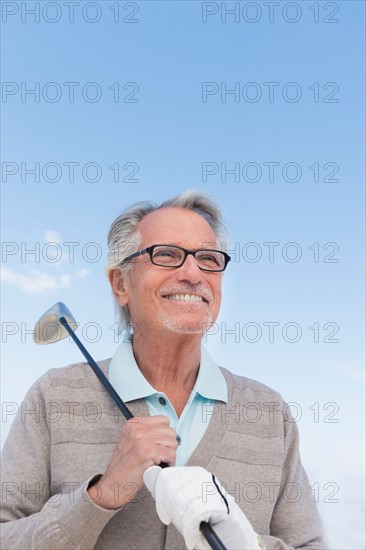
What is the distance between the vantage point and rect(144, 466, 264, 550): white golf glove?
1.52 metres

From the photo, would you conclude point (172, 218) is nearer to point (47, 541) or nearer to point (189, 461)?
point (189, 461)

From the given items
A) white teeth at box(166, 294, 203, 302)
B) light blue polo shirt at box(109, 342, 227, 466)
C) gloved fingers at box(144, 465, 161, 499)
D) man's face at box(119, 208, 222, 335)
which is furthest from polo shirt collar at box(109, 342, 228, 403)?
gloved fingers at box(144, 465, 161, 499)

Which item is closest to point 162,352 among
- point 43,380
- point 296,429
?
point 43,380

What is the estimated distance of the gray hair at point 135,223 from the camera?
2541mm

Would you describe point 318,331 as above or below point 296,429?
above

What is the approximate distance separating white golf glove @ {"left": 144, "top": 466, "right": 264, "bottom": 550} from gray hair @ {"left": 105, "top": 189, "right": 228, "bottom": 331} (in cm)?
103

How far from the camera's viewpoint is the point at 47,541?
1884 millimetres

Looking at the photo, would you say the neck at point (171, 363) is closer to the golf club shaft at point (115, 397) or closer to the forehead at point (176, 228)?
the golf club shaft at point (115, 397)

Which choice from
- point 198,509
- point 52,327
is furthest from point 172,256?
point 198,509

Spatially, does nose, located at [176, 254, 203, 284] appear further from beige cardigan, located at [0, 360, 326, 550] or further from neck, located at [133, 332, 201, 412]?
beige cardigan, located at [0, 360, 326, 550]

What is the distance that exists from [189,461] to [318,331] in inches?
45.2

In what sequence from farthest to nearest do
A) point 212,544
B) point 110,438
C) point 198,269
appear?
1. point 198,269
2. point 110,438
3. point 212,544

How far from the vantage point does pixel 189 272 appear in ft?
7.64

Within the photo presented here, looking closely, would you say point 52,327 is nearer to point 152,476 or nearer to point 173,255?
point 173,255
